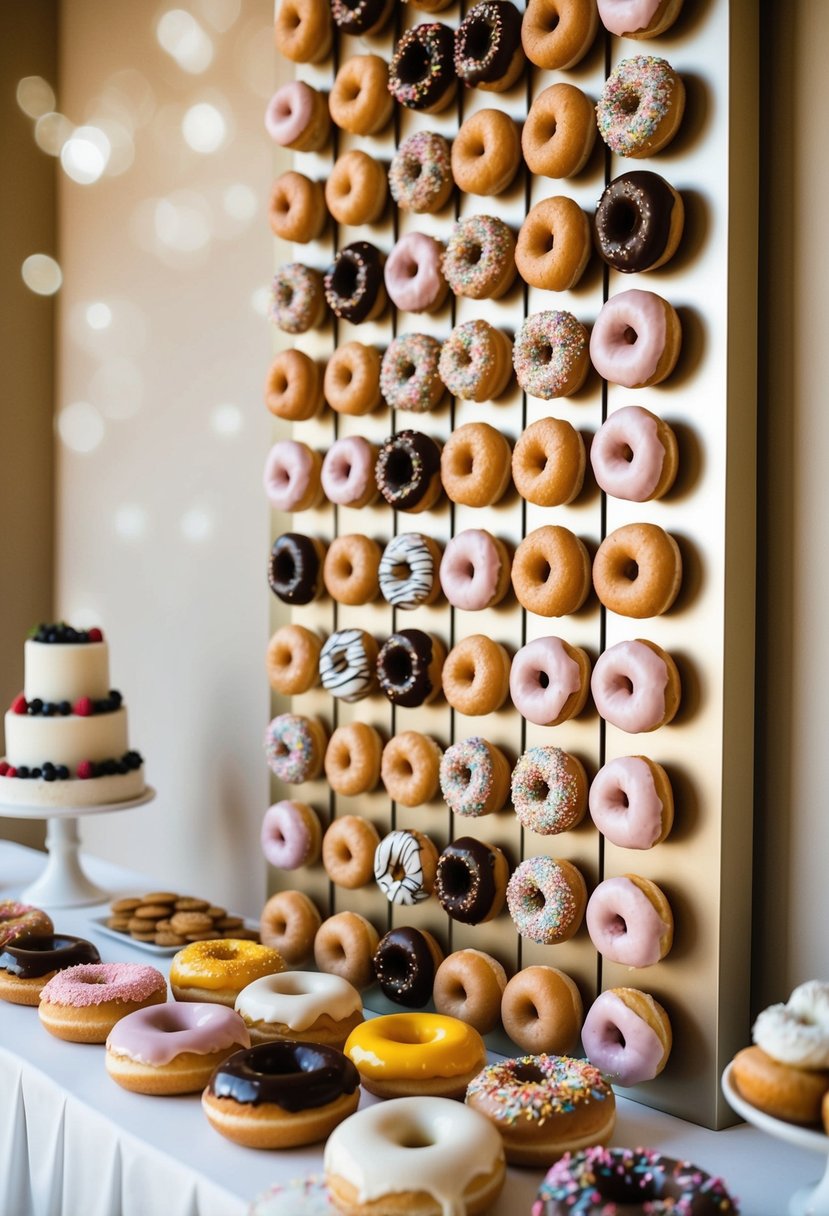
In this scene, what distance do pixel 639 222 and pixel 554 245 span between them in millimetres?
127

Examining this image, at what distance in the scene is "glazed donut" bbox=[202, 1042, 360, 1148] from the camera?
1101mm

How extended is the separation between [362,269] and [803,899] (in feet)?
3.28

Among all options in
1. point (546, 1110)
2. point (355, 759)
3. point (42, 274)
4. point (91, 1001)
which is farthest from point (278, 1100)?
point (42, 274)

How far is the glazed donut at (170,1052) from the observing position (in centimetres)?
122

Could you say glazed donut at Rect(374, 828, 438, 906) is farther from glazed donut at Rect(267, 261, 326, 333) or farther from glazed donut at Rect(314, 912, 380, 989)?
glazed donut at Rect(267, 261, 326, 333)

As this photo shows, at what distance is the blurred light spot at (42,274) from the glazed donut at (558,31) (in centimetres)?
155

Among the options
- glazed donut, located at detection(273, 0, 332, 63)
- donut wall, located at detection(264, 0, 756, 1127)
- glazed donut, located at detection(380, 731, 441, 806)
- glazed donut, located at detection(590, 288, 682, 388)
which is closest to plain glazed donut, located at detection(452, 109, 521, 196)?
donut wall, located at detection(264, 0, 756, 1127)

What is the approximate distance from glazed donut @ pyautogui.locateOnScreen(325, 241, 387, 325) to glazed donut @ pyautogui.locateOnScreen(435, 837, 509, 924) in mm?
738

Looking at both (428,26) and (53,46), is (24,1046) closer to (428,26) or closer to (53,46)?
(428,26)

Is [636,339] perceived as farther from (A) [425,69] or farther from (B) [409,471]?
(A) [425,69]

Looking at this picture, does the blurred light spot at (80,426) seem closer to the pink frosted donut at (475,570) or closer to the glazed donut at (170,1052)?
the pink frosted donut at (475,570)

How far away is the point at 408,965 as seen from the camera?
1.49 metres

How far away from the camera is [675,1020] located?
1.25 m

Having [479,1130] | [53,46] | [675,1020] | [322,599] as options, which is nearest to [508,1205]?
[479,1130]
